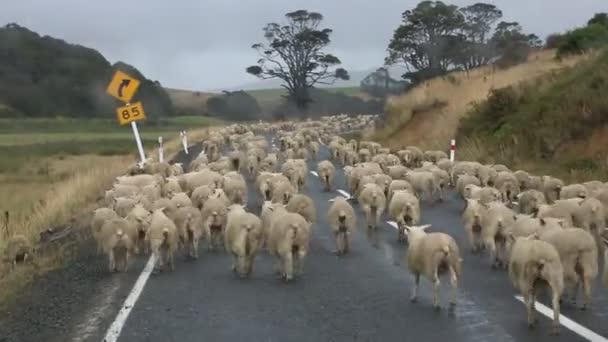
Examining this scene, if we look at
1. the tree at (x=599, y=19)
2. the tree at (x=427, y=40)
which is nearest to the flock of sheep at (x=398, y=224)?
the tree at (x=599, y=19)

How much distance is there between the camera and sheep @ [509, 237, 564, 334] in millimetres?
8641

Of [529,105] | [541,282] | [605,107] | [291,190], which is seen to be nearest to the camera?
[541,282]

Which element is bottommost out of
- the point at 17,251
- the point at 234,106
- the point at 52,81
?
the point at 234,106

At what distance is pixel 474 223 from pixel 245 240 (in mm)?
3413

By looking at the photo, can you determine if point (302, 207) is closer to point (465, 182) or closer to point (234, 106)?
point (465, 182)

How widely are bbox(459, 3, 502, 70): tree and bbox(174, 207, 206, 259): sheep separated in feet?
172

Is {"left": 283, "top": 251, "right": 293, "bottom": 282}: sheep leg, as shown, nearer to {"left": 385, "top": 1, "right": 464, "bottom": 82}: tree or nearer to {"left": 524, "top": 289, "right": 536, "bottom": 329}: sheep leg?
{"left": 524, "top": 289, "right": 536, "bottom": 329}: sheep leg

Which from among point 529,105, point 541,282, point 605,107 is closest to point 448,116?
point 529,105

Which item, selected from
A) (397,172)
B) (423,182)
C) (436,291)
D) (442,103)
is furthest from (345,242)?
(442,103)

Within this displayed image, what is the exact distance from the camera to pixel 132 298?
10492 mm

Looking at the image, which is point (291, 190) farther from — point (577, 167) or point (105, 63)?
point (105, 63)

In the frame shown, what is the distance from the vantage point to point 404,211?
14.3m

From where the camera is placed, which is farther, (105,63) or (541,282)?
(105,63)

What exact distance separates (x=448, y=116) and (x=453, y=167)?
17100mm
